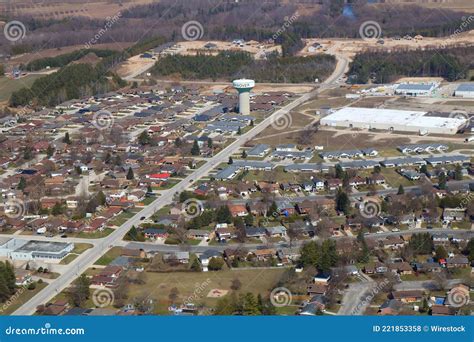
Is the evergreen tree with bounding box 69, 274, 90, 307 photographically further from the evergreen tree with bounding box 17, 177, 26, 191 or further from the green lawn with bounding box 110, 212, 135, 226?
the evergreen tree with bounding box 17, 177, 26, 191

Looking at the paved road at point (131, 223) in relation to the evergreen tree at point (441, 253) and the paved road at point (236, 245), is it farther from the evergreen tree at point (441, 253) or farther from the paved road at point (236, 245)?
the evergreen tree at point (441, 253)

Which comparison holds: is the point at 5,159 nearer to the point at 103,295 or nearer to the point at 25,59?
the point at 103,295

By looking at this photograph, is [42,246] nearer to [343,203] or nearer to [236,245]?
[236,245]

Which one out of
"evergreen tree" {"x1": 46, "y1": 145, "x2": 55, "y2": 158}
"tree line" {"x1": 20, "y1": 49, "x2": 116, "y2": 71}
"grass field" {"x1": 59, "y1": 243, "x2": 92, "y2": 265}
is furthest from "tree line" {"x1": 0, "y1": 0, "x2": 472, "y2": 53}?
"grass field" {"x1": 59, "y1": 243, "x2": 92, "y2": 265}

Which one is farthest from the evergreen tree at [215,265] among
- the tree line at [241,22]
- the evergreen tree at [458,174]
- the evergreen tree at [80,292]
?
the tree line at [241,22]

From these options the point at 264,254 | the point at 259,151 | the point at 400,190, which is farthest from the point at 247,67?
the point at 264,254
